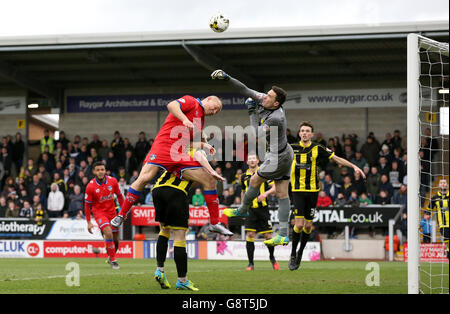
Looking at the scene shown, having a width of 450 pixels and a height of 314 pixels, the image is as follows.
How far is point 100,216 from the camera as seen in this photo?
15539 mm

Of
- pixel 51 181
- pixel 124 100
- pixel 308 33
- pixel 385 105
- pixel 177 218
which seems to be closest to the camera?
pixel 177 218

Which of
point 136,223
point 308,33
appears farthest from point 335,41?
point 136,223

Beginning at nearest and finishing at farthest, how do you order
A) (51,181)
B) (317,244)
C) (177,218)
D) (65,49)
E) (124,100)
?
(177,218), (317,244), (65,49), (51,181), (124,100)

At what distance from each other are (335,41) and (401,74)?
5.81 m

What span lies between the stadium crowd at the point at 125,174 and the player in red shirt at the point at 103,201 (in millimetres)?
8181

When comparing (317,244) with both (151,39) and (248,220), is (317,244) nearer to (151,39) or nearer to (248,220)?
(248,220)

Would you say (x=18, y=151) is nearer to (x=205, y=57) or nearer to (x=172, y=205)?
(x=205, y=57)

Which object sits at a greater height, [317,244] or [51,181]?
[51,181]

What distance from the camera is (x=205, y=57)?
2538 cm

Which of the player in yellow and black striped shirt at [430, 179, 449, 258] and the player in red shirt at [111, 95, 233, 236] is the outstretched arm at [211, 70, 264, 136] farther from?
the player in yellow and black striped shirt at [430, 179, 449, 258]

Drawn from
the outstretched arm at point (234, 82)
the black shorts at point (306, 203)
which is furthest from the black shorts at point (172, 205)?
the black shorts at point (306, 203)

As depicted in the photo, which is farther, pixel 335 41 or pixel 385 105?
pixel 385 105

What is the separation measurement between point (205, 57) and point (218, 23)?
47.6 ft

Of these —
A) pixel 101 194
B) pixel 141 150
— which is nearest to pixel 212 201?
pixel 101 194
